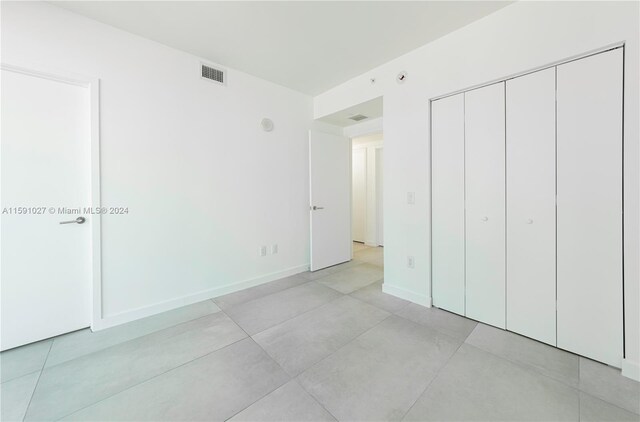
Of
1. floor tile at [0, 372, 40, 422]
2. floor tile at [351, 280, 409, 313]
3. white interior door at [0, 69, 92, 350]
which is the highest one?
white interior door at [0, 69, 92, 350]

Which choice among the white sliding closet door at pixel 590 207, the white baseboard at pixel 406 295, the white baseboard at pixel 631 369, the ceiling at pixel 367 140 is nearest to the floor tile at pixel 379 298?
the white baseboard at pixel 406 295

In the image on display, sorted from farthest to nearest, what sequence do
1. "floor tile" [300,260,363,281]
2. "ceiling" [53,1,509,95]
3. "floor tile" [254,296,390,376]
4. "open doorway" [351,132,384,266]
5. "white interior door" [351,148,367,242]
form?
"white interior door" [351,148,367,242]
"open doorway" [351,132,384,266]
"floor tile" [300,260,363,281]
"ceiling" [53,1,509,95]
"floor tile" [254,296,390,376]

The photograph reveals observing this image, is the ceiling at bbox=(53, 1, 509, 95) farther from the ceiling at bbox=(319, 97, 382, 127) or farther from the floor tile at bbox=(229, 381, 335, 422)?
the floor tile at bbox=(229, 381, 335, 422)

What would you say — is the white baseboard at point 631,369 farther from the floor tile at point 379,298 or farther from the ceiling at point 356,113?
the ceiling at point 356,113

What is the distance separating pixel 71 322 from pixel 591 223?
165 inches

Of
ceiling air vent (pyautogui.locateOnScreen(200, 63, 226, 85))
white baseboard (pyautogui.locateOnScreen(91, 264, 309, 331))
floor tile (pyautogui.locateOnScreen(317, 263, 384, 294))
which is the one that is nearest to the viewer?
white baseboard (pyautogui.locateOnScreen(91, 264, 309, 331))

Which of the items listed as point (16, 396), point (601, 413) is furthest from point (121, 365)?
point (601, 413)

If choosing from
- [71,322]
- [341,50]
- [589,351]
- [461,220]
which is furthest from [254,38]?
[589,351]

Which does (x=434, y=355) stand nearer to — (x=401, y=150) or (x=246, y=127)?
(x=401, y=150)

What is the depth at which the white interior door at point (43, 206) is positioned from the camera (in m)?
1.88

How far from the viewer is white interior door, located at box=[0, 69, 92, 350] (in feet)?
6.15

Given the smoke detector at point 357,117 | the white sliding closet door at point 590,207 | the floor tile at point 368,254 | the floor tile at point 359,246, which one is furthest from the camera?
the floor tile at point 359,246

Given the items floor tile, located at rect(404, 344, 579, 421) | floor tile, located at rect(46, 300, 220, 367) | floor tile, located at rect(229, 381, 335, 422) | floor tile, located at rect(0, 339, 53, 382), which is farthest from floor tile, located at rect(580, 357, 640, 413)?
floor tile, located at rect(0, 339, 53, 382)

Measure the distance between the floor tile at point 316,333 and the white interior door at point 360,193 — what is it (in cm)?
356
